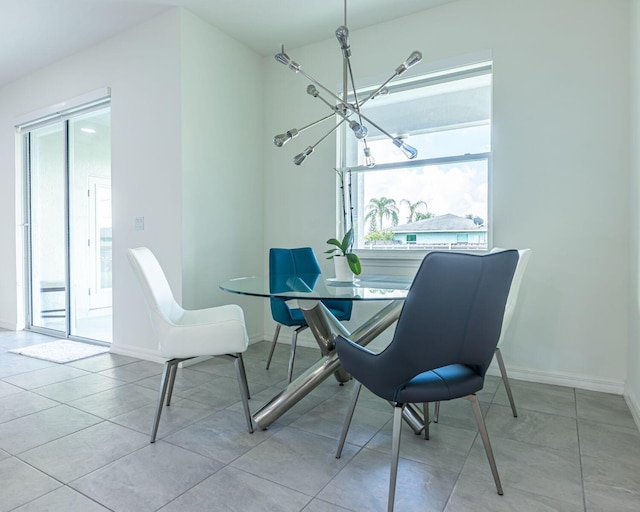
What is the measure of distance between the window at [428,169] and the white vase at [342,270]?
1034mm

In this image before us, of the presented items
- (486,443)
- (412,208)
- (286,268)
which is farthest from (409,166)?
(486,443)

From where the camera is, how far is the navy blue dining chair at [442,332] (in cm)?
126

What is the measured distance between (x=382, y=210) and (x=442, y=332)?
7.13ft

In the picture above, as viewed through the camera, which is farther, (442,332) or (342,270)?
(342,270)

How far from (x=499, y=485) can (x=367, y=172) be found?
2523 mm

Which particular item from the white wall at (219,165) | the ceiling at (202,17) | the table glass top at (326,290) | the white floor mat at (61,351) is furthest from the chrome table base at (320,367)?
the ceiling at (202,17)

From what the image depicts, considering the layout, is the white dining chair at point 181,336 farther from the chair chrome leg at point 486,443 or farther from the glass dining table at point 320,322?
the chair chrome leg at point 486,443

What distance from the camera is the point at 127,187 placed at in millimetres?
3342

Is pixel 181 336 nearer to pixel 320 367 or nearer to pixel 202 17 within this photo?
pixel 320 367

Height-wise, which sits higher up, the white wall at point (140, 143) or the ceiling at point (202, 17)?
the ceiling at point (202, 17)

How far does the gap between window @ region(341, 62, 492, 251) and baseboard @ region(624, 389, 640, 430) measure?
4.02ft

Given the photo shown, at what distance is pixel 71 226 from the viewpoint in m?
3.95

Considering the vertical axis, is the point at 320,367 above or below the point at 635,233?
below

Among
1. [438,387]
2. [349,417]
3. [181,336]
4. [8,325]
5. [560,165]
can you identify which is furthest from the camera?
[8,325]
